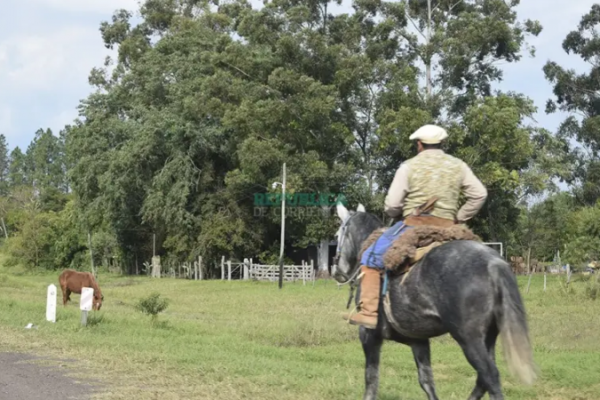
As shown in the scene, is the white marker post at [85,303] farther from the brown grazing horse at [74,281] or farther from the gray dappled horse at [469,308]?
the gray dappled horse at [469,308]

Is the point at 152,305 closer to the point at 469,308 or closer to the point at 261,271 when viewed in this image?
the point at 469,308

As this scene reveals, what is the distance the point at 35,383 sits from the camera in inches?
383

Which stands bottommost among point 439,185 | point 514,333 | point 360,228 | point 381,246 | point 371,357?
point 371,357

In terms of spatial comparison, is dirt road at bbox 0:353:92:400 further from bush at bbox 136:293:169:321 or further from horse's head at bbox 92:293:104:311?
horse's head at bbox 92:293:104:311

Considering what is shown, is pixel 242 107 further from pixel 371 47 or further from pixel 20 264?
pixel 20 264

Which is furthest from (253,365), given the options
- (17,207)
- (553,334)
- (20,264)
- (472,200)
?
(17,207)

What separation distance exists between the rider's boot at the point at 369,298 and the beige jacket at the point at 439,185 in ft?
2.42

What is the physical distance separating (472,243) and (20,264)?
67.0 meters

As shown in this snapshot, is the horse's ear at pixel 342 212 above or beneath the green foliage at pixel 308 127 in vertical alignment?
beneath

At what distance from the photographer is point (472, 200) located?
6.99m

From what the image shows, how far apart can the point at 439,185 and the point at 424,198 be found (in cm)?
19

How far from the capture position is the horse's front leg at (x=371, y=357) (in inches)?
286

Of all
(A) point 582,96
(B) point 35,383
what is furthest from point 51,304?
(A) point 582,96

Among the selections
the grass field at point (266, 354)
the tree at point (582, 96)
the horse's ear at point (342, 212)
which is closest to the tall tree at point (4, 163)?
the tree at point (582, 96)
